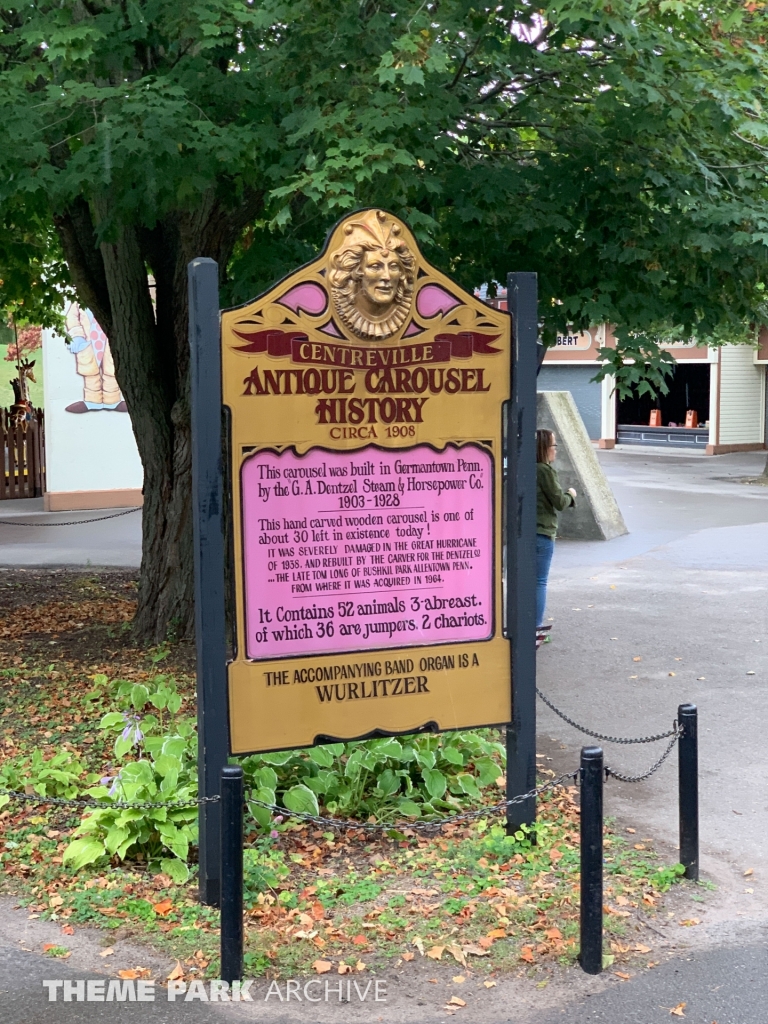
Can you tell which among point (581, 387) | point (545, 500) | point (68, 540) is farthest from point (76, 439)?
point (581, 387)

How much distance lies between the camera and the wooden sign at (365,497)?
503cm

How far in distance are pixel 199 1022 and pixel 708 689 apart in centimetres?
553

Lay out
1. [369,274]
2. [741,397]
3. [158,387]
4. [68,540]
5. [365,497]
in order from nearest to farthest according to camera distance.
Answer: [369,274], [365,497], [158,387], [68,540], [741,397]

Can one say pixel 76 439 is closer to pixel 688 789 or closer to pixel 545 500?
pixel 545 500

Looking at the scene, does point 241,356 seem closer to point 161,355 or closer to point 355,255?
point 355,255

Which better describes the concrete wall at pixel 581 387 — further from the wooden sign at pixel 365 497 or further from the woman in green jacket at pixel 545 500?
the wooden sign at pixel 365 497

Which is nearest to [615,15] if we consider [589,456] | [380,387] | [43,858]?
[380,387]

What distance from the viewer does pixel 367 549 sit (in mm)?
5262

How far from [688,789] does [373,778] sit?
165cm

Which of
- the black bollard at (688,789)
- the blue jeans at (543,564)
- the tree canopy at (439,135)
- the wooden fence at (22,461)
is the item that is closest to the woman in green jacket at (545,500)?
the blue jeans at (543,564)

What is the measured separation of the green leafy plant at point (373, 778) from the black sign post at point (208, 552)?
617 millimetres

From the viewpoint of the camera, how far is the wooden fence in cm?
2391

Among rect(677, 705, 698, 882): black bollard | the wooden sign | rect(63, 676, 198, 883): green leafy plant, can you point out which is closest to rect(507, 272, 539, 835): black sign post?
the wooden sign

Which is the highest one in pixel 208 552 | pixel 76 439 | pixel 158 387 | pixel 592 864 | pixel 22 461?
pixel 158 387
